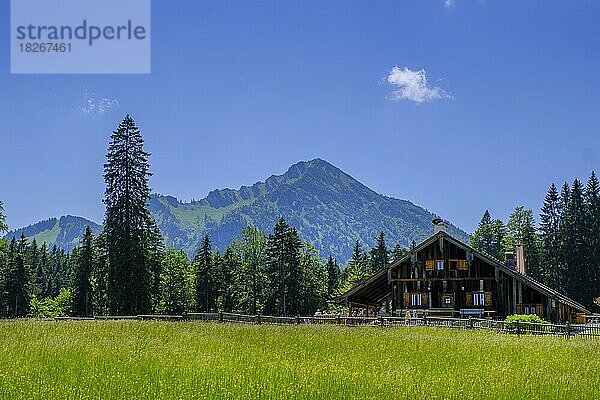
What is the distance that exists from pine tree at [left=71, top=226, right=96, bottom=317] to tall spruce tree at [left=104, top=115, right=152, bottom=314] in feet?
98.9

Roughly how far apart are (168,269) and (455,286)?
53.4 meters

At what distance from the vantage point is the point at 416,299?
157ft

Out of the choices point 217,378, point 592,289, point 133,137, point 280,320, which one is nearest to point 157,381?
point 217,378

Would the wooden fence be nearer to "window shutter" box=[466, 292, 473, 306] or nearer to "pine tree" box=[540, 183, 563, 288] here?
"window shutter" box=[466, 292, 473, 306]

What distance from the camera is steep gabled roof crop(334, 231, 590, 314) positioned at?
4400 cm

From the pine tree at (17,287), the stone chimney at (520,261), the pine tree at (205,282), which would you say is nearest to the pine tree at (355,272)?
the pine tree at (205,282)

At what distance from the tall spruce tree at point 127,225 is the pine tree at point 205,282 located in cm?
2781

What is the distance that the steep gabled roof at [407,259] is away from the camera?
44.0 meters

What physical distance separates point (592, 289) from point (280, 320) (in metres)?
48.0

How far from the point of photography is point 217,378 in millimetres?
15047

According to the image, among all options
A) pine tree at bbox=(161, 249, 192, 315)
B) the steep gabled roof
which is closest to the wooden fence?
the steep gabled roof

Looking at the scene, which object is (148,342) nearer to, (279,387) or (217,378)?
(217,378)

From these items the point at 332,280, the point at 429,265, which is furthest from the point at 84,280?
the point at 429,265

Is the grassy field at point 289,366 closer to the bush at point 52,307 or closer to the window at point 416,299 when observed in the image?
the window at point 416,299
